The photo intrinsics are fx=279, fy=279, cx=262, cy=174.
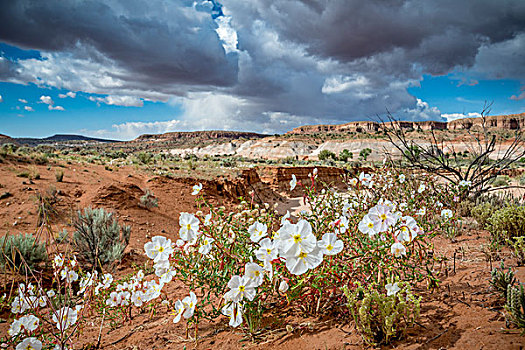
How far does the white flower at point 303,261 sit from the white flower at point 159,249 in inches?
41.8

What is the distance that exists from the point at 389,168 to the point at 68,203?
9909mm

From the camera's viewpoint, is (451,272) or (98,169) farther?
(98,169)

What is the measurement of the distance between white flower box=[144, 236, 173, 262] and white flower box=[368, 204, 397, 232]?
1529 millimetres

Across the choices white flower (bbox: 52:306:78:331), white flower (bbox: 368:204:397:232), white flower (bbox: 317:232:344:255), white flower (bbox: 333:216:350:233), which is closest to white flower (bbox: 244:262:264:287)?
white flower (bbox: 317:232:344:255)

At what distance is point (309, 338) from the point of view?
2080 millimetres

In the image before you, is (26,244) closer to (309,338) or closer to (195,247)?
(195,247)

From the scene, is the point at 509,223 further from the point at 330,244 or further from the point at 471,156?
the point at 471,156

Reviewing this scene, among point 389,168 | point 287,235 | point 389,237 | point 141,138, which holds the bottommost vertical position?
point 389,237

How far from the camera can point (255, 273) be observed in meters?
1.81

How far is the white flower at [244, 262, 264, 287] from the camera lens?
5.80ft

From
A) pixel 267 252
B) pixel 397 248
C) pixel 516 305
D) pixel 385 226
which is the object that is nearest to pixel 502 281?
pixel 516 305

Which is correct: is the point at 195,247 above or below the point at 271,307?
above

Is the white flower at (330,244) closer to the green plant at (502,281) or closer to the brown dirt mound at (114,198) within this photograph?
the green plant at (502,281)

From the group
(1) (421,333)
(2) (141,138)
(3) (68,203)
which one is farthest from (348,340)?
(2) (141,138)
